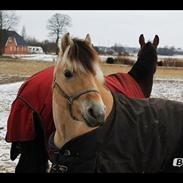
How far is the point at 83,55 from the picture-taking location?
296 centimetres

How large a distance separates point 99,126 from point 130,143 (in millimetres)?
342

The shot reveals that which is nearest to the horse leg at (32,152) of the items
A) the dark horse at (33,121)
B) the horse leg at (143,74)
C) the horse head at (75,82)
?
the dark horse at (33,121)

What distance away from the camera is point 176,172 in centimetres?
307

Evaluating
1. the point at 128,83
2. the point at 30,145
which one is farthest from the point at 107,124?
the point at 128,83

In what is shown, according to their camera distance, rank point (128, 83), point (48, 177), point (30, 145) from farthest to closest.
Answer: point (128, 83) → point (30, 145) → point (48, 177)

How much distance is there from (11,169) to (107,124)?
8.18ft

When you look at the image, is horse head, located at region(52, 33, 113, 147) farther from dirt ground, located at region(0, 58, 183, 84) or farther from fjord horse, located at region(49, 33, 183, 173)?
dirt ground, located at region(0, 58, 183, 84)

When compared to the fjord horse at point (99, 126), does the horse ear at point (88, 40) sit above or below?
above

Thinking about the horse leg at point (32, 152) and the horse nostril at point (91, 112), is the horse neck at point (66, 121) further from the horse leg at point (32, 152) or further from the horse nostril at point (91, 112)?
the horse leg at point (32, 152)

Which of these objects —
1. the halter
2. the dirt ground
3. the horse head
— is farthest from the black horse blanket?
the dirt ground

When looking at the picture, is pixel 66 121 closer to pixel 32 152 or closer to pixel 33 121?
pixel 33 121

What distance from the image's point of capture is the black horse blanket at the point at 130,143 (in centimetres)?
279
